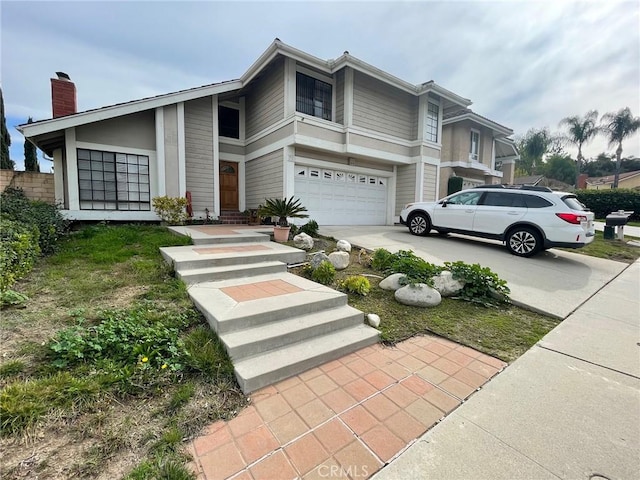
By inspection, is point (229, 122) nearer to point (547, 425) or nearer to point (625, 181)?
point (547, 425)

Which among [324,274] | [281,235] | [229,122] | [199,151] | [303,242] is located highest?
[229,122]

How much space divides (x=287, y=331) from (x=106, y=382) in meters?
1.51

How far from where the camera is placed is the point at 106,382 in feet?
6.88

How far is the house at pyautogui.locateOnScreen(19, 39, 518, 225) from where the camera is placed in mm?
8172

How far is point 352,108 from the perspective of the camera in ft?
32.6

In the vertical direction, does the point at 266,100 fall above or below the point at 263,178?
above

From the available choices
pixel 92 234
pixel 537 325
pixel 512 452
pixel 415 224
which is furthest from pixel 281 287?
pixel 415 224

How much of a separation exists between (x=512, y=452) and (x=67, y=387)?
3022mm

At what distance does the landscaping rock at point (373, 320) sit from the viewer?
137 inches

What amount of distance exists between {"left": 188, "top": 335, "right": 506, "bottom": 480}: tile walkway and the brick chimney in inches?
426

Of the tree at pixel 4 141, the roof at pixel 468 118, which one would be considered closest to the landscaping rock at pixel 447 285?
the roof at pixel 468 118

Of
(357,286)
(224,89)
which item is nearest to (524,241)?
(357,286)

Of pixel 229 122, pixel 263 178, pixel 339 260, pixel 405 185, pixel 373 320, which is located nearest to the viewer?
pixel 373 320

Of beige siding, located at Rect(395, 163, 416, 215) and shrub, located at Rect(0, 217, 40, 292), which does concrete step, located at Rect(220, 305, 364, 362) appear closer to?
shrub, located at Rect(0, 217, 40, 292)
